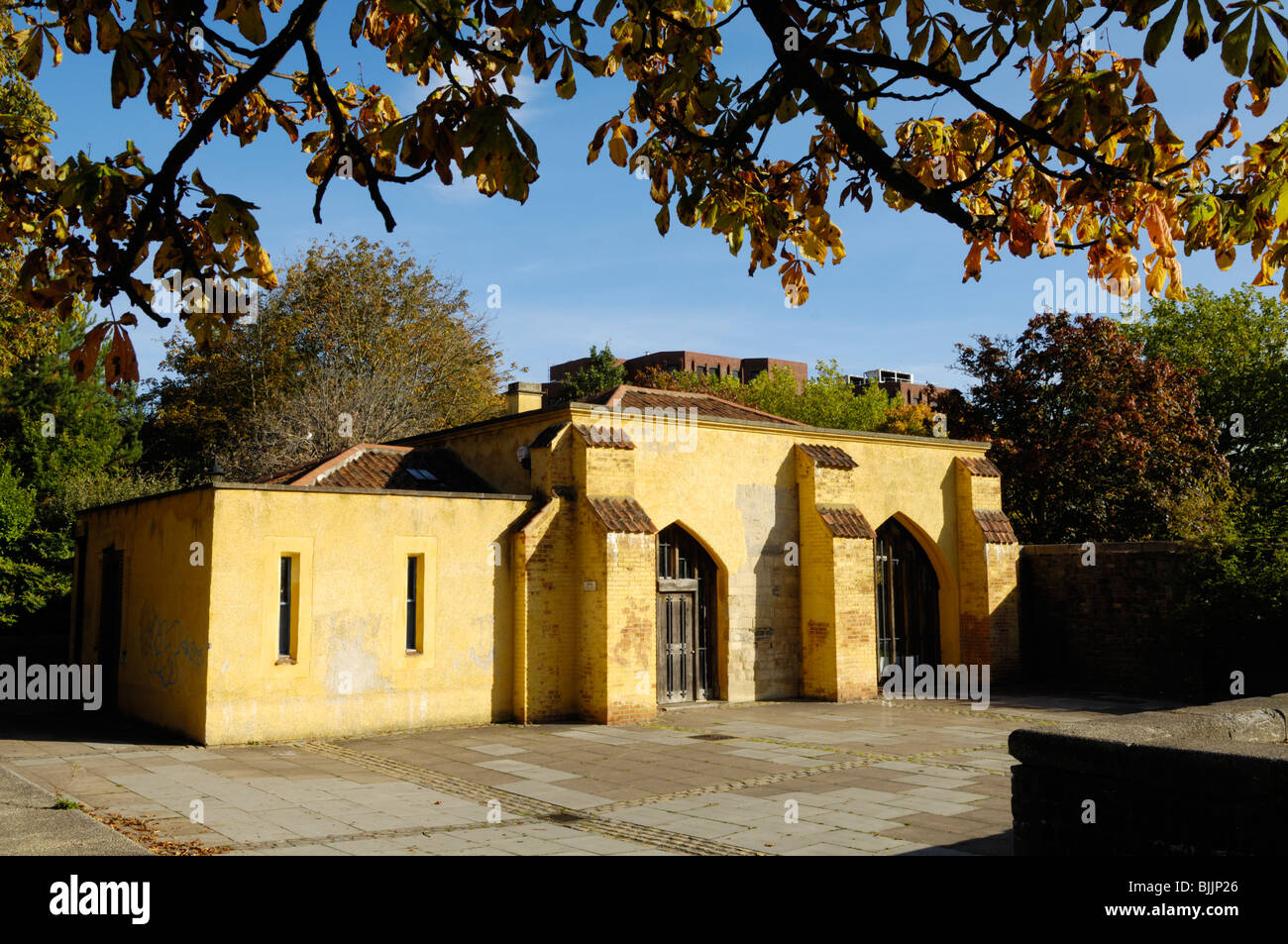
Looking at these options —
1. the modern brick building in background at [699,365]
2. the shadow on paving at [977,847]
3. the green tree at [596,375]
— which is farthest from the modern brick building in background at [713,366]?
the shadow on paving at [977,847]

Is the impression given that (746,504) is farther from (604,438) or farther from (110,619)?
(110,619)

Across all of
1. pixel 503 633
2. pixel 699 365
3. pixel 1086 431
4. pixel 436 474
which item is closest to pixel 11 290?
pixel 436 474

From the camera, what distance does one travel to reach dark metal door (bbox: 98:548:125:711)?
1686cm

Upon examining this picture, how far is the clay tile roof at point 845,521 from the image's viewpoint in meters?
19.0

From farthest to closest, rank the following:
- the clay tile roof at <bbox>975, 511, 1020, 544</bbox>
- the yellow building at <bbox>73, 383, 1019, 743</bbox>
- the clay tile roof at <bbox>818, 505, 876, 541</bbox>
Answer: the clay tile roof at <bbox>975, 511, 1020, 544</bbox> < the clay tile roof at <bbox>818, 505, 876, 541</bbox> < the yellow building at <bbox>73, 383, 1019, 743</bbox>

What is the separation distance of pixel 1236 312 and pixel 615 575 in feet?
111

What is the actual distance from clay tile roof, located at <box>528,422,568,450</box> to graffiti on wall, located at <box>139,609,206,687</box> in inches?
238

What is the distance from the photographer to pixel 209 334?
3.85 meters

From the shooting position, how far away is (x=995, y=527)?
21938mm

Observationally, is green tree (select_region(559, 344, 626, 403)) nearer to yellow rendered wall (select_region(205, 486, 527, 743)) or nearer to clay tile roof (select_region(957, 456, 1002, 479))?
clay tile roof (select_region(957, 456, 1002, 479))

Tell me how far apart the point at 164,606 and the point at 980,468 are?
54.9 feet

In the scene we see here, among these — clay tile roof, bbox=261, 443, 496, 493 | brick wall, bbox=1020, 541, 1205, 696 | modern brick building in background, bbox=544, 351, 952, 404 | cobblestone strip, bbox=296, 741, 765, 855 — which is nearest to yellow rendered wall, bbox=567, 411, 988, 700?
clay tile roof, bbox=261, 443, 496, 493
